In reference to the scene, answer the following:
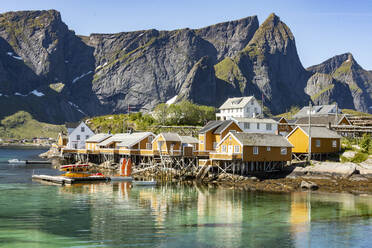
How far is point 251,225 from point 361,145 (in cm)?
4146

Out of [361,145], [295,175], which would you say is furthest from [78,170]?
[361,145]

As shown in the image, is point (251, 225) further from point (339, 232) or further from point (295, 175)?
point (295, 175)

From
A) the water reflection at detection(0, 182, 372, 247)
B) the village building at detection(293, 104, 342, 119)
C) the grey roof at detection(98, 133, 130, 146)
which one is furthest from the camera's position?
the village building at detection(293, 104, 342, 119)

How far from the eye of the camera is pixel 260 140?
66188mm

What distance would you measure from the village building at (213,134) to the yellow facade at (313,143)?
11.8 metres

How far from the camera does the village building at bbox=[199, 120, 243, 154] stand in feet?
254

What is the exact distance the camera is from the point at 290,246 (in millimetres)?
29094

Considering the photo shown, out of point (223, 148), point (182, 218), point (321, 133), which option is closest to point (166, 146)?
point (223, 148)

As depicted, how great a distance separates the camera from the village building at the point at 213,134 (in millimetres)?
77444

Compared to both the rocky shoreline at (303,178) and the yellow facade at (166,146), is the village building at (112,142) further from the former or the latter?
the rocky shoreline at (303,178)

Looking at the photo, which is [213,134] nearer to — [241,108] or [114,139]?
[114,139]

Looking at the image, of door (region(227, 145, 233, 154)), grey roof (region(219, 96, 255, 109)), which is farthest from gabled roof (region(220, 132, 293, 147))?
grey roof (region(219, 96, 255, 109))

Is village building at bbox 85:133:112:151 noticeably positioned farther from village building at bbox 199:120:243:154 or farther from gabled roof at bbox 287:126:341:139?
gabled roof at bbox 287:126:341:139

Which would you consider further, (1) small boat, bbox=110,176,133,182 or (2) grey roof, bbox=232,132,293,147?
(2) grey roof, bbox=232,132,293,147
